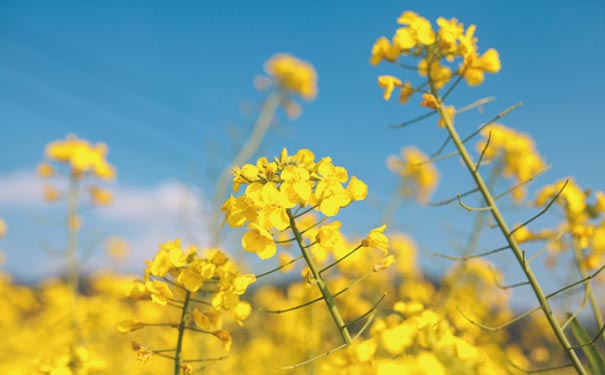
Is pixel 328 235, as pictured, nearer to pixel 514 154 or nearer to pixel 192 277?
pixel 192 277

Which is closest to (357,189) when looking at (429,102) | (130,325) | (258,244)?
(258,244)

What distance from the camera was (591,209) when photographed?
2686 millimetres

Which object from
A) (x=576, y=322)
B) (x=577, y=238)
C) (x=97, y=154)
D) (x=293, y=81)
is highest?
(x=293, y=81)

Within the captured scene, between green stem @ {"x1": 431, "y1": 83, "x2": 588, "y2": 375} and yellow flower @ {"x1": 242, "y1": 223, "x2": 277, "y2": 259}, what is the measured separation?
0.79 metres

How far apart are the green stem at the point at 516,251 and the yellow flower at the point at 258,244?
793 millimetres

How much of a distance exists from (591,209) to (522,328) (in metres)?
6.20

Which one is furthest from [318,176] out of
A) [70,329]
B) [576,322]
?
[70,329]

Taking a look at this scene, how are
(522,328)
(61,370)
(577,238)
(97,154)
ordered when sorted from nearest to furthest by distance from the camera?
(61,370)
(577,238)
(97,154)
(522,328)

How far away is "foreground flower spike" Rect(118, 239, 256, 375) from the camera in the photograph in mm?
1659

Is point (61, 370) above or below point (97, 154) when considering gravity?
below

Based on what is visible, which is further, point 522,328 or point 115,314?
point 522,328

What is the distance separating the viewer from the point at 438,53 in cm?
210

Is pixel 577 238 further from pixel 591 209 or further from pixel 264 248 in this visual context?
pixel 264 248

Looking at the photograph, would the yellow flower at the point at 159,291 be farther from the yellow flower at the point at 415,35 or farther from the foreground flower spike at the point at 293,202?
the yellow flower at the point at 415,35
